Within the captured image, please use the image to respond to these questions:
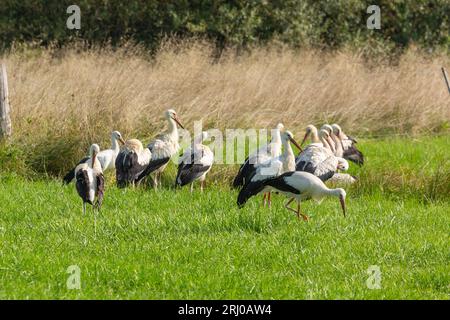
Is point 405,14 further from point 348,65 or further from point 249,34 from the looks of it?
point 348,65

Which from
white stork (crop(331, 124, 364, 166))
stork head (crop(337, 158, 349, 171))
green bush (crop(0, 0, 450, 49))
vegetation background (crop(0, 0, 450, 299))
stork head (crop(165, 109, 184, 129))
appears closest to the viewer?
vegetation background (crop(0, 0, 450, 299))

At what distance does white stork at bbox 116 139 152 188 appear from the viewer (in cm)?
1177

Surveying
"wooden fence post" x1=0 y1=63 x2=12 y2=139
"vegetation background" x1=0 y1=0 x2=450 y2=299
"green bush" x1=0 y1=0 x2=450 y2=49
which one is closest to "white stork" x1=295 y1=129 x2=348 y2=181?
"vegetation background" x1=0 y1=0 x2=450 y2=299

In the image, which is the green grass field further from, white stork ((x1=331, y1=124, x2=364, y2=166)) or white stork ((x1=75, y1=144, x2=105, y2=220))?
white stork ((x1=331, y1=124, x2=364, y2=166))

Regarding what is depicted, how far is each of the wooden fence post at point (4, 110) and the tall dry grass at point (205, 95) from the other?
161 millimetres

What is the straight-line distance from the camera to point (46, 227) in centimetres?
891

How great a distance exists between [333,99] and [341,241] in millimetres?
9262

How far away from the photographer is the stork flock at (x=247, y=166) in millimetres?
9789

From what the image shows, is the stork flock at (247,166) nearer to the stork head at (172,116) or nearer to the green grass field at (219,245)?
the stork head at (172,116)

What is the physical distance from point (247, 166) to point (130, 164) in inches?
57.2

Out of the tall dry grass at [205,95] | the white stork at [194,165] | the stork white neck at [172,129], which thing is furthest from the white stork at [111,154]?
the white stork at [194,165]

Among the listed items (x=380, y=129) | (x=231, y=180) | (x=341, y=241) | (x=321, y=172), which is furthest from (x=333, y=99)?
(x=341, y=241)

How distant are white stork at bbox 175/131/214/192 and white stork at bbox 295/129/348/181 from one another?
1.11 metres

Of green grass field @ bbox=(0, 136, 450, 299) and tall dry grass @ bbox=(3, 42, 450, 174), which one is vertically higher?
tall dry grass @ bbox=(3, 42, 450, 174)
